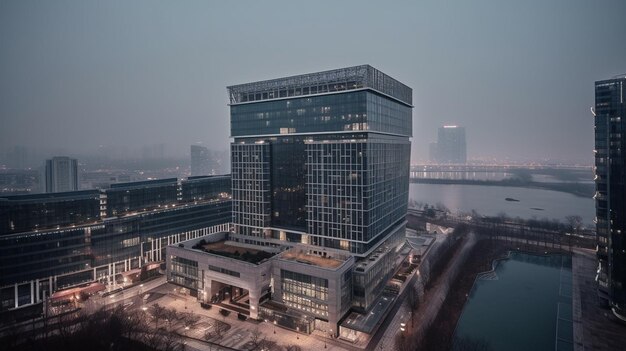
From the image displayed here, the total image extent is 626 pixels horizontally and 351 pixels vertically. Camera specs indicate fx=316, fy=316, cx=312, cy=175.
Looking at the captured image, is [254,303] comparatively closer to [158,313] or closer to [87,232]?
[158,313]

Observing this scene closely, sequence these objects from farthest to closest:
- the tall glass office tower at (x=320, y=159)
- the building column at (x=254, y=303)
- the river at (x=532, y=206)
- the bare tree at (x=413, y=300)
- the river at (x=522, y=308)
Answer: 1. the river at (x=532, y=206)
2. the tall glass office tower at (x=320, y=159)
3. the building column at (x=254, y=303)
4. the bare tree at (x=413, y=300)
5. the river at (x=522, y=308)

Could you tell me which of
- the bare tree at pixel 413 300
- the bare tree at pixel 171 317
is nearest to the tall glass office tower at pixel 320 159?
the bare tree at pixel 413 300

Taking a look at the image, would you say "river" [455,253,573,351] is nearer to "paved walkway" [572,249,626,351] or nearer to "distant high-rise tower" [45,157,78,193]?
"paved walkway" [572,249,626,351]

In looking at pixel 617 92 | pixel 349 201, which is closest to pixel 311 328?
pixel 349 201

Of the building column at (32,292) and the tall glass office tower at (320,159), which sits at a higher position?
the tall glass office tower at (320,159)

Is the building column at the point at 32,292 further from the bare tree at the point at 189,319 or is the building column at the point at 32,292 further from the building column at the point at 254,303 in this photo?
the building column at the point at 254,303

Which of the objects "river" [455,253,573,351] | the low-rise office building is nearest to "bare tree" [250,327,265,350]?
"river" [455,253,573,351]

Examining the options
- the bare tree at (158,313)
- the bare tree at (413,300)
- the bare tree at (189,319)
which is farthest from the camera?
the bare tree at (413,300)

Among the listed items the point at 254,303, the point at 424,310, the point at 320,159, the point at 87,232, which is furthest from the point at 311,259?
the point at 87,232
